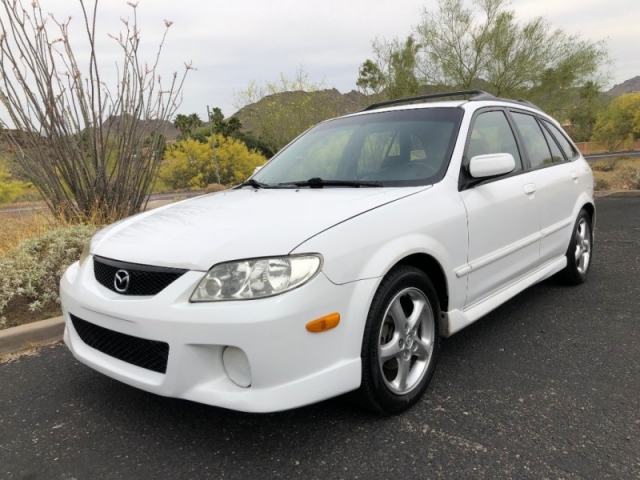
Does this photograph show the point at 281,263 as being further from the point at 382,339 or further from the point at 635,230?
the point at 635,230

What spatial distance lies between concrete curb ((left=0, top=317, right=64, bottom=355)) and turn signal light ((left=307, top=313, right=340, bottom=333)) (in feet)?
8.67

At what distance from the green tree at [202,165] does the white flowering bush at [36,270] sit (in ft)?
49.8

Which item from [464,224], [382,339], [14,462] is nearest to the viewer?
[14,462]

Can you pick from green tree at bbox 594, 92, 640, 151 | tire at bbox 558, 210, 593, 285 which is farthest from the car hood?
green tree at bbox 594, 92, 640, 151

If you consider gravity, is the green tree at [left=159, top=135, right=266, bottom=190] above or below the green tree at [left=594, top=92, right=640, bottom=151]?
above

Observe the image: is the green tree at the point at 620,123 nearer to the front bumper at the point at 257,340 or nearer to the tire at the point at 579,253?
the tire at the point at 579,253

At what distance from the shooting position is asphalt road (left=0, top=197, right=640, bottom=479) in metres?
2.16

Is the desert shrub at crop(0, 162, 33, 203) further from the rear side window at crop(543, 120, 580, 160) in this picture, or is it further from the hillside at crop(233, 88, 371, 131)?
the rear side window at crop(543, 120, 580, 160)

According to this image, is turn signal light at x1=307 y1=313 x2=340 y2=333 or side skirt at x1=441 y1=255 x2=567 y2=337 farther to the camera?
side skirt at x1=441 y1=255 x2=567 y2=337

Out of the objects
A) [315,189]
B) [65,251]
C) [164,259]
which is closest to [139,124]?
[65,251]

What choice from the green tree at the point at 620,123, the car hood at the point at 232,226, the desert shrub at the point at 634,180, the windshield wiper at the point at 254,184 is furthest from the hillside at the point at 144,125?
the green tree at the point at 620,123

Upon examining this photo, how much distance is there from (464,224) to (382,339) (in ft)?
2.87

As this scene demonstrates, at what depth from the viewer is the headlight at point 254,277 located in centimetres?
206

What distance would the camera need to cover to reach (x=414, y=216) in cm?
259
